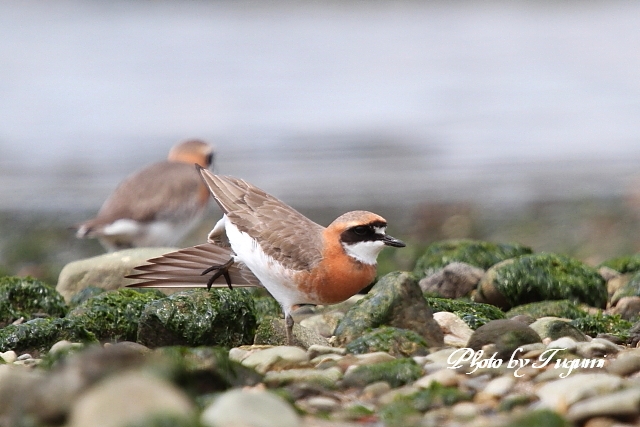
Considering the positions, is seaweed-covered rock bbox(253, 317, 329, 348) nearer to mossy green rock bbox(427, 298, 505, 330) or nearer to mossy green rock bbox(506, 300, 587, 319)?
mossy green rock bbox(427, 298, 505, 330)

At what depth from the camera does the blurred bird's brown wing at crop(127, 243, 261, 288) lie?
309 inches

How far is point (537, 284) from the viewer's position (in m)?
8.55

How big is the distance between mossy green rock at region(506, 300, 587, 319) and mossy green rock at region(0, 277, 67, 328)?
Result: 3936 mm

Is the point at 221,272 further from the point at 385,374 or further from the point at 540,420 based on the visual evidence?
the point at 540,420

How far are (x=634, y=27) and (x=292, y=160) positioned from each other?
16.8 m

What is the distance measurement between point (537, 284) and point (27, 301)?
4463 millimetres

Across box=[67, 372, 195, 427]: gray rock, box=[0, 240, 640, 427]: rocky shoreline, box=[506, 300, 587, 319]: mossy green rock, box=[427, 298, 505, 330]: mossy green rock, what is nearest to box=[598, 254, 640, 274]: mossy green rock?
box=[0, 240, 640, 427]: rocky shoreline

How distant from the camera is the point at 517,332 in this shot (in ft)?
21.5

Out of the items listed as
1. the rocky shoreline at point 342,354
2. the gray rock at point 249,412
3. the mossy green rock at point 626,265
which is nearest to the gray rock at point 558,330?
the rocky shoreline at point 342,354

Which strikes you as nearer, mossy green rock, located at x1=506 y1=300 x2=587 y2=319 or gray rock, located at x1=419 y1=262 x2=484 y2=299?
mossy green rock, located at x1=506 y1=300 x2=587 y2=319

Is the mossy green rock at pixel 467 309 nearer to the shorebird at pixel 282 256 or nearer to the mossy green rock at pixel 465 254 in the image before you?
the shorebird at pixel 282 256

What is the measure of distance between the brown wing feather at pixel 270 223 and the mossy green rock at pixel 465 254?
8.45 feet

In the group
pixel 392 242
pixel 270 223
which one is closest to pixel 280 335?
pixel 270 223

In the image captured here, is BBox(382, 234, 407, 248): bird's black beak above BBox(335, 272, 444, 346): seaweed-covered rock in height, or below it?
above
